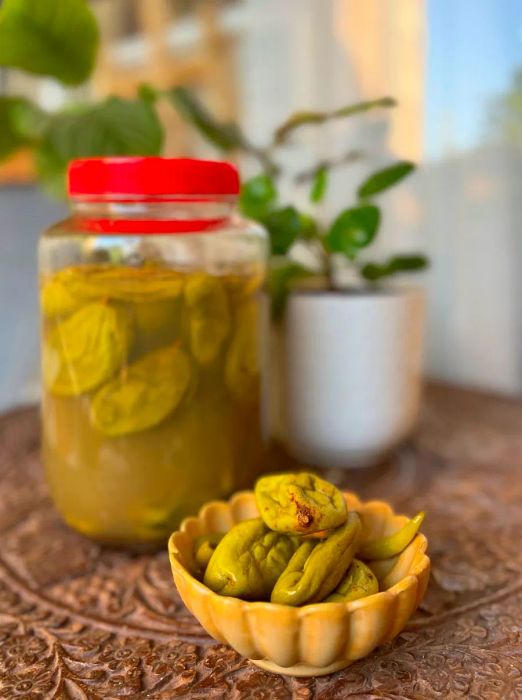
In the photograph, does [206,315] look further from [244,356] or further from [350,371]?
[350,371]

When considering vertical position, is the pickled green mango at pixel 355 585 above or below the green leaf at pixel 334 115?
below

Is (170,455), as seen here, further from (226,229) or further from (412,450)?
(412,450)

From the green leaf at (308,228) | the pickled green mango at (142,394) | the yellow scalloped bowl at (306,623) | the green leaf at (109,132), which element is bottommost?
the yellow scalloped bowl at (306,623)

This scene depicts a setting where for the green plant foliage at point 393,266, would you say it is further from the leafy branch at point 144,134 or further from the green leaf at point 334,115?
the green leaf at point 334,115

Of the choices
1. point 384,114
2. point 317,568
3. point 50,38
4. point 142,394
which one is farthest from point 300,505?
point 384,114

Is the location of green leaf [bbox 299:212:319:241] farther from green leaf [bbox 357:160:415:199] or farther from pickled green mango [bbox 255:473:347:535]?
pickled green mango [bbox 255:473:347:535]

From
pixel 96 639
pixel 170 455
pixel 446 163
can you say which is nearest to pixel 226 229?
pixel 170 455

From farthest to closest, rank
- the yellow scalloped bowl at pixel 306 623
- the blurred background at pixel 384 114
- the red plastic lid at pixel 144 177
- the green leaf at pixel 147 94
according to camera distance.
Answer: the blurred background at pixel 384 114
the green leaf at pixel 147 94
the red plastic lid at pixel 144 177
the yellow scalloped bowl at pixel 306 623

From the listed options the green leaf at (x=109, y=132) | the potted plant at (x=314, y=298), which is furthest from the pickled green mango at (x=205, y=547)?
the green leaf at (x=109, y=132)
